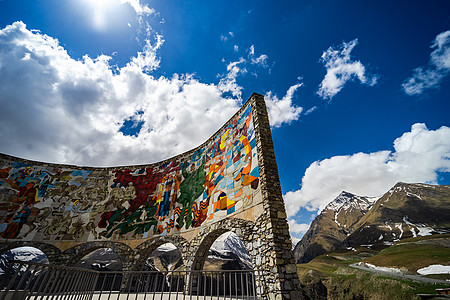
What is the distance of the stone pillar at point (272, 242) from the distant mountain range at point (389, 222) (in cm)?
7496

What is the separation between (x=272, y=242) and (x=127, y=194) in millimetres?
12462

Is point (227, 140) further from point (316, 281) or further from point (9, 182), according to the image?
point (316, 281)

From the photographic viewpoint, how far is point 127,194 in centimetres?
1511

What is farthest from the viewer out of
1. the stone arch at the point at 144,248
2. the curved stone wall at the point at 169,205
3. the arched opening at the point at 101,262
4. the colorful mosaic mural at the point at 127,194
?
the arched opening at the point at 101,262

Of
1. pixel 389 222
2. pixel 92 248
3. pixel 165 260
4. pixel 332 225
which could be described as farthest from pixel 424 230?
pixel 92 248

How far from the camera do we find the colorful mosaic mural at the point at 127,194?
35.1 ft

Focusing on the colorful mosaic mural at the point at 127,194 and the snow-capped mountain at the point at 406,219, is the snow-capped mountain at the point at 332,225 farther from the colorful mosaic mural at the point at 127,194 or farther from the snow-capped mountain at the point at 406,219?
the colorful mosaic mural at the point at 127,194

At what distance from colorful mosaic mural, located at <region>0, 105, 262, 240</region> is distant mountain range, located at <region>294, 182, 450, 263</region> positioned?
2930 inches

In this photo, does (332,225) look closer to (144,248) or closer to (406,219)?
(406,219)

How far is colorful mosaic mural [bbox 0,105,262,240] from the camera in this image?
1070cm

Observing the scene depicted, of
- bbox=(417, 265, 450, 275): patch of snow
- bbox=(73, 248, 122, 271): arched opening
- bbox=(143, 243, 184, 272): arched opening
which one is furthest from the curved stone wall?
bbox=(417, 265, 450, 275): patch of snow

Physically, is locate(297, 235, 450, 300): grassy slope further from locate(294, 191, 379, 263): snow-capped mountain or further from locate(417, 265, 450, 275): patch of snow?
locate(294, 191, 379, 263): snow-capped mountain

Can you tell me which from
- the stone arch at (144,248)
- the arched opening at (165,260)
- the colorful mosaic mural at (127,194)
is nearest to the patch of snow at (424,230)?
the arched opening at (165,260)

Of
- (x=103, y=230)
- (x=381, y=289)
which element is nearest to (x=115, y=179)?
(x=103, y=230)
